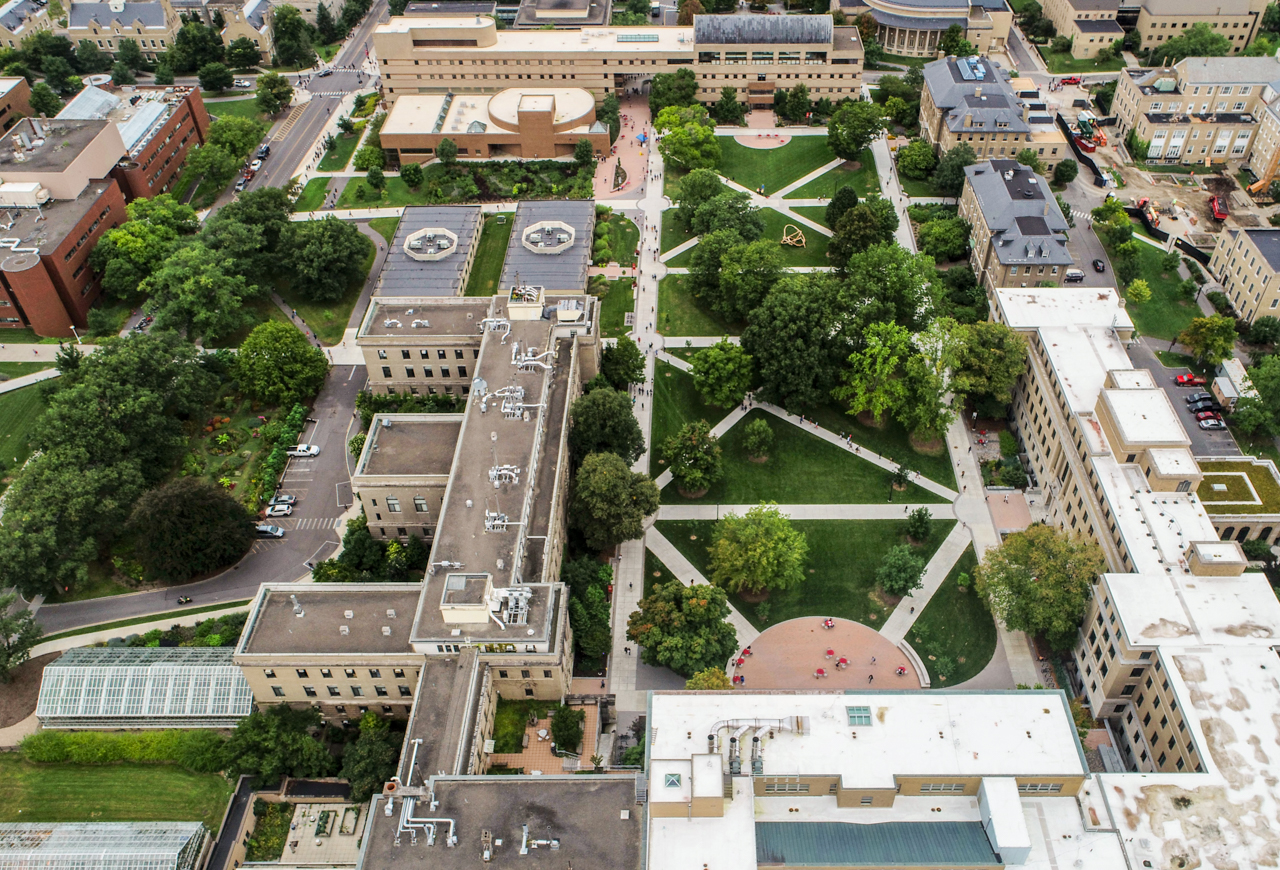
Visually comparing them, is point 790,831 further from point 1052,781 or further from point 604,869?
point 1052,781

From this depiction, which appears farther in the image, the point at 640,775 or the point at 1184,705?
the point at 1184,705

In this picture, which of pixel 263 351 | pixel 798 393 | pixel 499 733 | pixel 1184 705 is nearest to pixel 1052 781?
pixel 1184 705

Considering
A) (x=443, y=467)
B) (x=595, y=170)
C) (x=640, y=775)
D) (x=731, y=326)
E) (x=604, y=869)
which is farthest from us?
(x=595, y=170)

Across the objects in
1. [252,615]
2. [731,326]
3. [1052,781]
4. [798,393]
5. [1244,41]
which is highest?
[1244,41]

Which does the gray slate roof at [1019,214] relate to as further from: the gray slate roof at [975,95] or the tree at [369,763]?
the tree at [369,763]

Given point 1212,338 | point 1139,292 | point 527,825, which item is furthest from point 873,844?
point 1139,292

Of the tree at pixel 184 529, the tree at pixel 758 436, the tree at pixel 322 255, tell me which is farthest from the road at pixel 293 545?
the tree at pixel 758 436

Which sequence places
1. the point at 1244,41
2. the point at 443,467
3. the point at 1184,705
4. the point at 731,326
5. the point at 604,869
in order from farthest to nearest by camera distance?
1. the point at 1244,41
2. the point at 731,326
3. the point at 443,467
4. the point at 1184,705
5. the point at 604,869

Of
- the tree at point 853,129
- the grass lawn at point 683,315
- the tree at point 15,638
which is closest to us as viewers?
the tree at point 15,638
